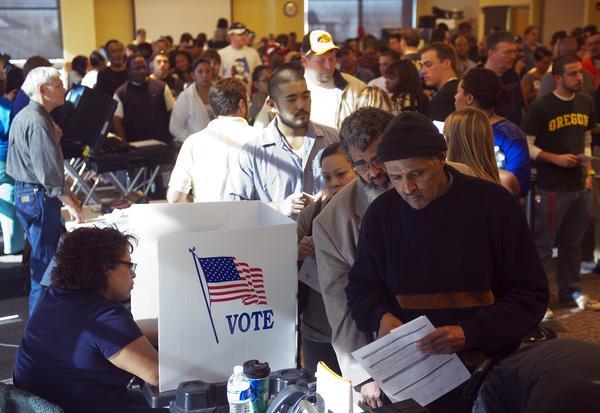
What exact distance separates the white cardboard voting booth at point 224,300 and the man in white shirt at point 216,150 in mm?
1868

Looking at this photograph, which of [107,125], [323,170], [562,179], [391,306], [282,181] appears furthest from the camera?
[107,125]

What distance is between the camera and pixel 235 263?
230cm

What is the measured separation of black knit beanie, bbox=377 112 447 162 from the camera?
2096 mm

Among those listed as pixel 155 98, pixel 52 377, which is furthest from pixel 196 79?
pixel 52 377

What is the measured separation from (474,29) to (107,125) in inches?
539

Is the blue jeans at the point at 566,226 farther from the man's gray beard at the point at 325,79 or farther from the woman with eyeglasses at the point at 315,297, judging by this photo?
the woman with eyeglasses at the point at 315,297

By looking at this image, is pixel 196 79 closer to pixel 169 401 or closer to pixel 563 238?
pixel 563 238

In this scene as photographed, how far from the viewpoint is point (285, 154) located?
3.66 metres

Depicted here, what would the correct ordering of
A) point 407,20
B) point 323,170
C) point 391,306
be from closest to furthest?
1. point 391,306
2. point 323,170
3. point 407,20

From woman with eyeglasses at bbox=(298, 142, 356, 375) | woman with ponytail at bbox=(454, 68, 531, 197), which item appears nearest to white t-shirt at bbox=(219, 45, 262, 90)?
woman with ponytail at bbox=(454, 68, 531, 197)

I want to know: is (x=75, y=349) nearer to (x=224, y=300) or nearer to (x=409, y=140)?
(x=224, y=300)

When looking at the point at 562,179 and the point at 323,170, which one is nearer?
the point at 323,170

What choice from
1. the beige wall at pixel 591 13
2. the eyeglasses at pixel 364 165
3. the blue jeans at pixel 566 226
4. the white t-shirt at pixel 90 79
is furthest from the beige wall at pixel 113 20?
the eyeglasses at pixel 364 165

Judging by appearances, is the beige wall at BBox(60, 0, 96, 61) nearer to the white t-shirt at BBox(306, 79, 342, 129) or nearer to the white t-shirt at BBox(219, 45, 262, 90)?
the white t-shirt at BBox(219, 45, 262, 90)
